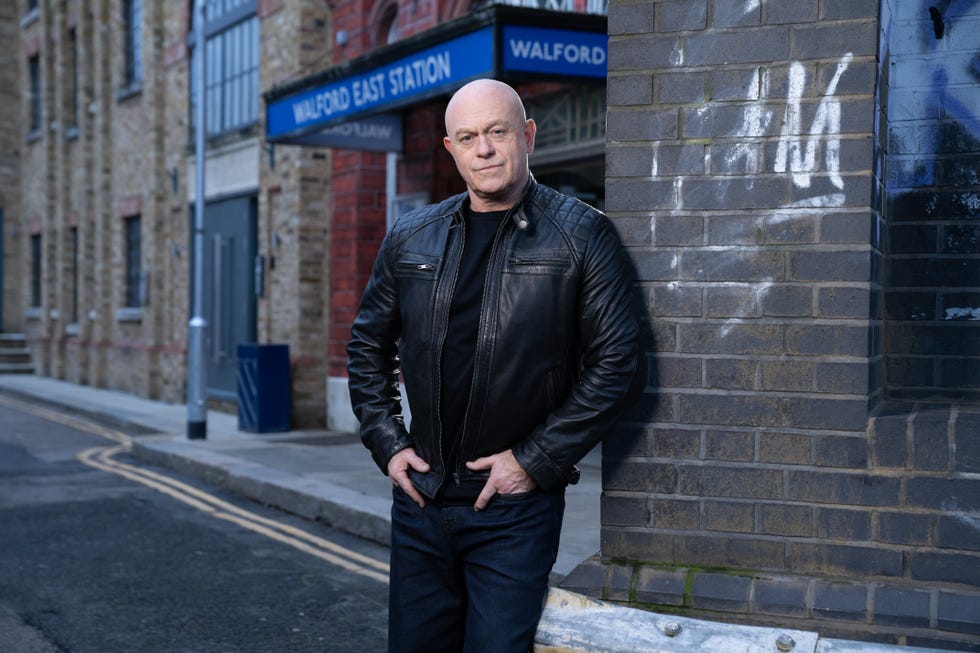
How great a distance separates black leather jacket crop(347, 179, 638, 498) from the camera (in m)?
2.85

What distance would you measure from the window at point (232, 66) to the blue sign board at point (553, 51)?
818 cm

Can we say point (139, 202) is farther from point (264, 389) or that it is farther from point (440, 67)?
point (440, 67)

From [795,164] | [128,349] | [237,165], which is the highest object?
[237,165]

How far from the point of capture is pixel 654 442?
3.55m

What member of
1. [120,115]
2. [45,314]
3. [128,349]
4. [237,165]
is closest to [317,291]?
[237,165]

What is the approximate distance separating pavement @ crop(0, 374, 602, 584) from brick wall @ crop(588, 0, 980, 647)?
268 cm

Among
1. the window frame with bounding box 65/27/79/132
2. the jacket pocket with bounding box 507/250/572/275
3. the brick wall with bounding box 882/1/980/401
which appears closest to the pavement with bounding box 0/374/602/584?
the brick wall with bounding box 882/1/980/401

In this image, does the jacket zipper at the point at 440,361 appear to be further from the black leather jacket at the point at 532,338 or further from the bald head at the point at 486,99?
the bald head at the point at 486,99

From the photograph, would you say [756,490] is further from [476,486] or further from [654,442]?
[476,486]

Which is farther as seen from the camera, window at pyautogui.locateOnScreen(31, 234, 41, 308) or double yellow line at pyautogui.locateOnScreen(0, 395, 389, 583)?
window at pyautogui.locateOnScreen(31, 234, 41, 308)

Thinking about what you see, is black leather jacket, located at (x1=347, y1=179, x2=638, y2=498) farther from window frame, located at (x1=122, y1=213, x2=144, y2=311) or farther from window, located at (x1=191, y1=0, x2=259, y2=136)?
window frame, located at (x1=122, y1=213, x2=144, y2=311)

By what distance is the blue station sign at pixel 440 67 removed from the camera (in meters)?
8.13

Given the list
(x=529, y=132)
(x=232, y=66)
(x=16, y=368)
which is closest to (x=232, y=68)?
(x=232, y=66)

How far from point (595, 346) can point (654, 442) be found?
0.80m
